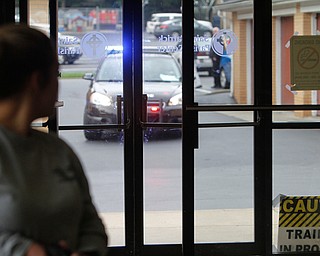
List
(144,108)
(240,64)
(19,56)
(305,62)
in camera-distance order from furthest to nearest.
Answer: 1. (144,108)
2. (240,64)
3. (305,62)
4. (19,56)

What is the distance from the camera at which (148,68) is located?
487 centimetres

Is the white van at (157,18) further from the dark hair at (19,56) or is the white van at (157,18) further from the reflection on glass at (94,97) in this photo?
the dark hair at (19,56)

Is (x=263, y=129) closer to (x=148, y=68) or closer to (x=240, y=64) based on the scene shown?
(x=240, y=64)

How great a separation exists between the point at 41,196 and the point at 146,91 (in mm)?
3429

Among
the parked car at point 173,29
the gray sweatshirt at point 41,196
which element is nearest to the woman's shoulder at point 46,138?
the gray sweatshirt at point 41,196

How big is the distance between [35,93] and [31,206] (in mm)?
243

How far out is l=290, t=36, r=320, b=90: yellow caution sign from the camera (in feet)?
15.1

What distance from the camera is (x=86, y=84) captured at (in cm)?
486

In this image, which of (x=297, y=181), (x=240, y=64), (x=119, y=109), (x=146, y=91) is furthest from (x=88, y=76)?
(x=297, y=181)

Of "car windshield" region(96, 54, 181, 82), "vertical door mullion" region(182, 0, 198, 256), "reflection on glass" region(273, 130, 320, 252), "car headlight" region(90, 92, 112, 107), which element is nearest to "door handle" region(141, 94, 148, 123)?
"car windshield" region(96, 54, 181, 82)

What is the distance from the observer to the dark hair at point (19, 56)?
1479mm

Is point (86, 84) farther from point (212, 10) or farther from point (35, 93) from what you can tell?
point (35, 93)

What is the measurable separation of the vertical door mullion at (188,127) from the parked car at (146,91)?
1.35ft

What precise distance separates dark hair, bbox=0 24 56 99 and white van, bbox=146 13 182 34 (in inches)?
130
